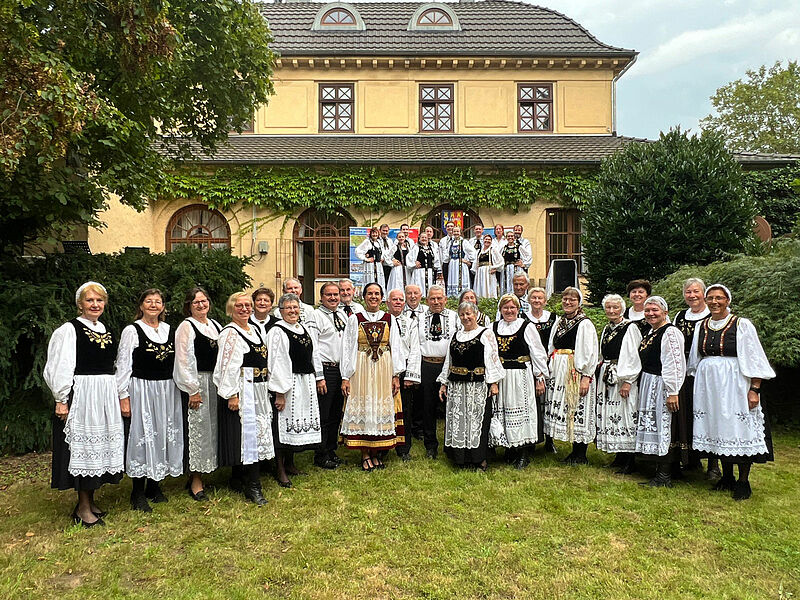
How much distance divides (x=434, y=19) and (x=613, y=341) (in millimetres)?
16726

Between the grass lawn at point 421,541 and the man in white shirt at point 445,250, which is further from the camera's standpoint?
the man in white shirt at point 445,250

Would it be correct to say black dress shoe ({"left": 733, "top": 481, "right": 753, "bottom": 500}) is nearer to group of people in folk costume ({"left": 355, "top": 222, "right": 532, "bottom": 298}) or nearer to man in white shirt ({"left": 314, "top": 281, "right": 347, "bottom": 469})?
man in white shirt ({"left": 314, "top": 281, "right": 347, "bottom": 469})

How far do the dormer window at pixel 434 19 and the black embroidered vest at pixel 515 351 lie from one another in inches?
626

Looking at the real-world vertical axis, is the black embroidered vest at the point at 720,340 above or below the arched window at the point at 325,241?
below

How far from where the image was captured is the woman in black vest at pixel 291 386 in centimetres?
515

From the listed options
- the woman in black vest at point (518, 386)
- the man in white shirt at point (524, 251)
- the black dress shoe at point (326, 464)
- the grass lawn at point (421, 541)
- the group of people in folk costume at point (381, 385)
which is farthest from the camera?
the man in white shirt at point (524, 251)

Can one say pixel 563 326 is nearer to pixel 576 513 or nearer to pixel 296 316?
pixel 576 513

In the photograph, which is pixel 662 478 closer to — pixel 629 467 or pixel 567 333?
pixel 629 467

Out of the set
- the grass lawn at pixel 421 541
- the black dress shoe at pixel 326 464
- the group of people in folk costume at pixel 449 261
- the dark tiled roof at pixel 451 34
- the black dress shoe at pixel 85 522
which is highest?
the dark tiled roof at pixel 451 34

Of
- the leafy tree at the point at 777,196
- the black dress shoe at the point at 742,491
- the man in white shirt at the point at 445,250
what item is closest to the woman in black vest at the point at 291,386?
the black dress shoe at the point at 742,491

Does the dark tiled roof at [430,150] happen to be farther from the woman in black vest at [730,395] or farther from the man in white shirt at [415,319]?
the woman in black vest at [730,395]

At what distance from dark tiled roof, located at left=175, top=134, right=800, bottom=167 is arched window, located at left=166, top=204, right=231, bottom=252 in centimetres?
173

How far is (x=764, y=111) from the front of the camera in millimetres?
30281

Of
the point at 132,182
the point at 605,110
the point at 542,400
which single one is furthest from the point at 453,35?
the point at 542,400
